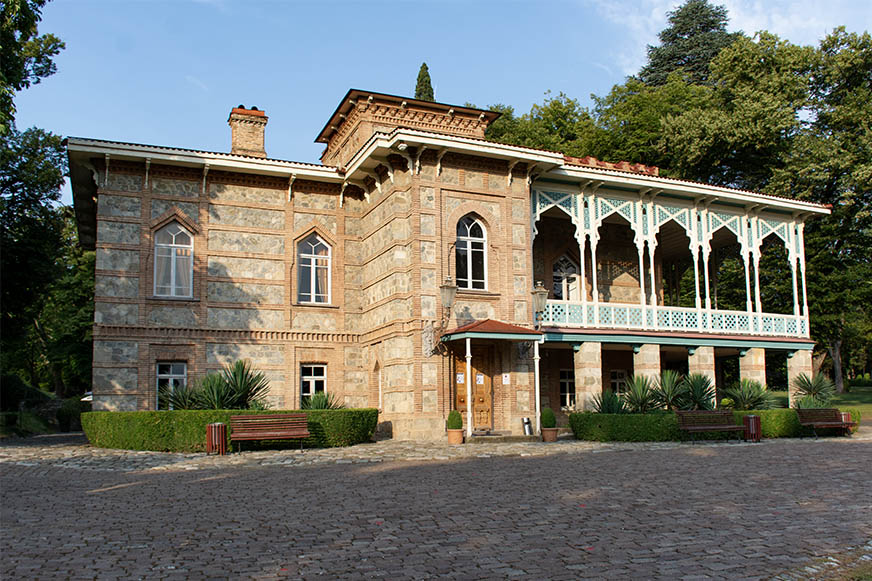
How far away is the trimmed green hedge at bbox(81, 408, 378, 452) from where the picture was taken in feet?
53.3

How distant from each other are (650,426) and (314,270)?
10544 millimetres

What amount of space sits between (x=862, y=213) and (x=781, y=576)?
30440 mm

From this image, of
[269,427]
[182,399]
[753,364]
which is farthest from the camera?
[753,364]

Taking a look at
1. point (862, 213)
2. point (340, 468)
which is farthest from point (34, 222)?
point (862, 213)

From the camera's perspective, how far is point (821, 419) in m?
20.0

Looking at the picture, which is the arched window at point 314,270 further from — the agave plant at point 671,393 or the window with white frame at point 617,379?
the window with white frame at point 617,379

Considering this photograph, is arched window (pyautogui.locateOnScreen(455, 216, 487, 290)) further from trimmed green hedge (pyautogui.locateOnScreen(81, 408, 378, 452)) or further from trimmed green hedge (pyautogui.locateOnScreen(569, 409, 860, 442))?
trimmed green hedge (pyautogui.locateOnScreen(81, 408, 378, 452))

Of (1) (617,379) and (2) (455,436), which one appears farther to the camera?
(1) (617,379)

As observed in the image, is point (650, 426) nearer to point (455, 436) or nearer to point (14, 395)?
point (455, 436)

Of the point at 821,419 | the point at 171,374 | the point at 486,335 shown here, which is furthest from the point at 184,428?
the point at 821,419

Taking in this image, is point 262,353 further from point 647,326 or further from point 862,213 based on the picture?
point 862,213

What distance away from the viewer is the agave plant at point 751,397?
68.7ft

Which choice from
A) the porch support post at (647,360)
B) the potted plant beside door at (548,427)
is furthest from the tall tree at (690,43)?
the potted plant beside door at (548,427)

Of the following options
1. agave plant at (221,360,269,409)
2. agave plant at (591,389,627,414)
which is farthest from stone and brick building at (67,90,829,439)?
agave plant at (221,360,269,409)
